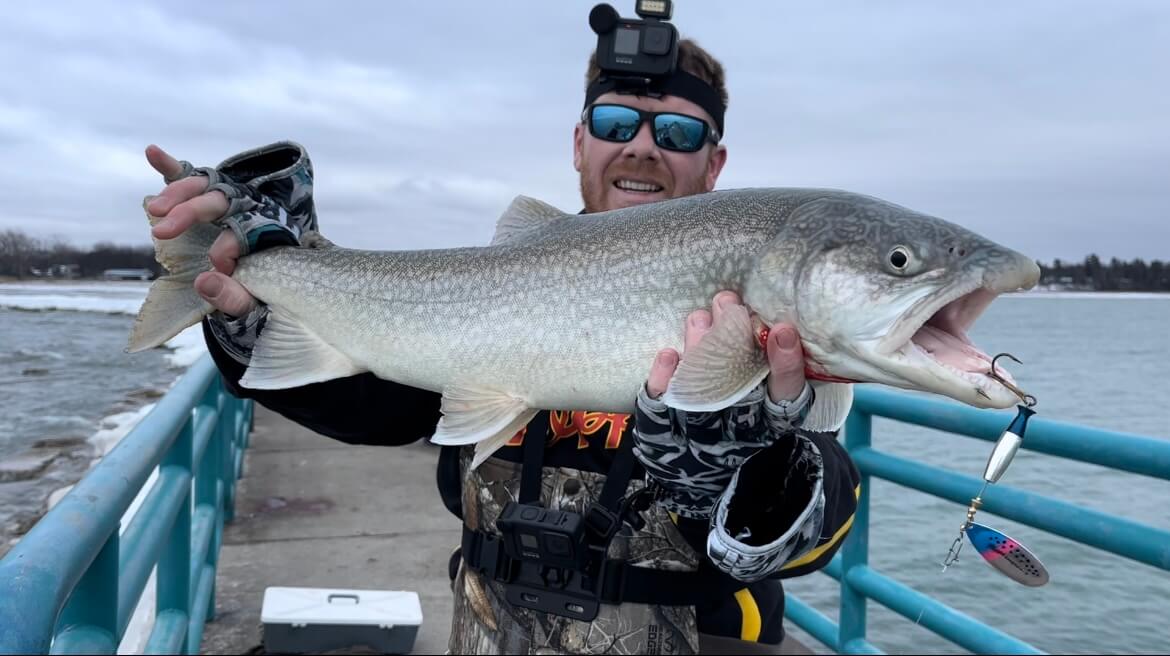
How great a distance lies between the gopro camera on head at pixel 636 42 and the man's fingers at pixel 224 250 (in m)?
1.67

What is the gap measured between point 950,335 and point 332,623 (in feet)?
11.2

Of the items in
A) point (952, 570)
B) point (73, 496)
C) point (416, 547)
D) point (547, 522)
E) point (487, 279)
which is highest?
point (487, 279)

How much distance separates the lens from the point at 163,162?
252cm

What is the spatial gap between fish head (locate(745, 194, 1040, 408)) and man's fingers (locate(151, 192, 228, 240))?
161cm

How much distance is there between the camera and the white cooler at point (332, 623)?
4.30 m

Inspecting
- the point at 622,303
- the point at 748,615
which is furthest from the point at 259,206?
the point at 748,615

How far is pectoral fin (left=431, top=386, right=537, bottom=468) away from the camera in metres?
2.50

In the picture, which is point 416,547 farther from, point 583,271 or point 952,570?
point 952,570

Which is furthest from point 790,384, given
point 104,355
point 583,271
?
point 104,355

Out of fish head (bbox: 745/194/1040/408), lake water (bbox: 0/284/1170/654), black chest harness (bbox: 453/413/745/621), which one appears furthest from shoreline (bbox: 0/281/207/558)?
fish head (bbox: 745/194/1040/408)

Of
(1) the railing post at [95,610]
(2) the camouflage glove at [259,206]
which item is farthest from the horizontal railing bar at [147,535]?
(2) the camouflage glove at [259,206]

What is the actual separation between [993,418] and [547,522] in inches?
73.4

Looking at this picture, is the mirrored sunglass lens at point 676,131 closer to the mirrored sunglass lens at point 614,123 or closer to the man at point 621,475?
the mirrored sunglass lens at point 614,123

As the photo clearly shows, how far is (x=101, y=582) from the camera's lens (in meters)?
1.99
